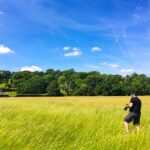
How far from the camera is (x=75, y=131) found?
9180 millimetres

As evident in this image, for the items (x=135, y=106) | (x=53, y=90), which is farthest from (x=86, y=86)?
(x=135, y=106)

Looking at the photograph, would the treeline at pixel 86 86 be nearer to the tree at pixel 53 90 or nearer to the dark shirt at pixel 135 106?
the tree at pixel 53 90


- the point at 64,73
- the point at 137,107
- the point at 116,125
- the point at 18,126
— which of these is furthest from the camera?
the point at 64,73

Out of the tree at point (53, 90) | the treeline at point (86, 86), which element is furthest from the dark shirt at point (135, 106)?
the tree at point (53, 90)

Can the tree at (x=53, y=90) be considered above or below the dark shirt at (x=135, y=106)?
above

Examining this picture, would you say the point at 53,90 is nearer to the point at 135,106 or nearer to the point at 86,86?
the point at 86,86

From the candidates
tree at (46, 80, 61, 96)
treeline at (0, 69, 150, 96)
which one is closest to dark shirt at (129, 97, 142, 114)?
treeline at (0, 69, 150, 96)

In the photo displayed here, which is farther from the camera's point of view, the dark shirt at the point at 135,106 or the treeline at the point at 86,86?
the treeline at the point at 86,86

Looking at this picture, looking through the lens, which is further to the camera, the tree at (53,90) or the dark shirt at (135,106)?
the tree at (53,90)

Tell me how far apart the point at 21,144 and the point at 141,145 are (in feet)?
8.52

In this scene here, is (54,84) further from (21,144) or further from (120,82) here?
(21,144)

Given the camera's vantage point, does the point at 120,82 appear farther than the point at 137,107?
Yes

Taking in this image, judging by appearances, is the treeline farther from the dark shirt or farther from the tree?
the dark shirt

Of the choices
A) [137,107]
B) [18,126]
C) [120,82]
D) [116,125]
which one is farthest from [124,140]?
[120,82]
